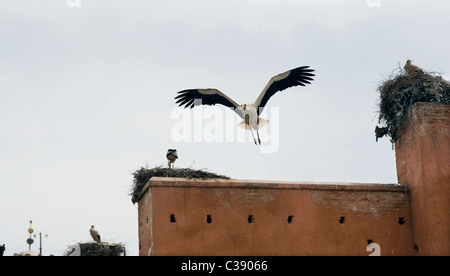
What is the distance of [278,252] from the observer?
17.2m

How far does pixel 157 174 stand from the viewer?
17.5m

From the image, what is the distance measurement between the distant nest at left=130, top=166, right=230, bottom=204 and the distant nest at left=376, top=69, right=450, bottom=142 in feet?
12.0

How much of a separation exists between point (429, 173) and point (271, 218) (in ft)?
10.0

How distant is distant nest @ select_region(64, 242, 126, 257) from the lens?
68.5ft

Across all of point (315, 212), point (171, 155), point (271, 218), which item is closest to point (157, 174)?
point (171, 155)

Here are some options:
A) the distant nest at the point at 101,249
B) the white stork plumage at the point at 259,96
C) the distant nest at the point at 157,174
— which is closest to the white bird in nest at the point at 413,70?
the white stork plumage at the point at 259,96

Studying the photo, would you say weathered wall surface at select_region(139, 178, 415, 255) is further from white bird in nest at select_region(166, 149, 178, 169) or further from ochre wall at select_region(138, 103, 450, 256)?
white bird in nest at select_region(166, 149, 178, 169)

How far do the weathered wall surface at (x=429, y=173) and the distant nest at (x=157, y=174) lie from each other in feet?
11.8

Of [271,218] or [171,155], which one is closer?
[271,218]

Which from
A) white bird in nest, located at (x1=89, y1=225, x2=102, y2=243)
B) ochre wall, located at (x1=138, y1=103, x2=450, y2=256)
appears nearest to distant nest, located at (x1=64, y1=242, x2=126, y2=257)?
white bird in nest, located at (x1=89, y1=225, x2=102, y2=243)

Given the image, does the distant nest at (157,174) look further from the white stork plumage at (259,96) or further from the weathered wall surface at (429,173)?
the weathered wall surface at (429,173)

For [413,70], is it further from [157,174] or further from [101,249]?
[101,249]
